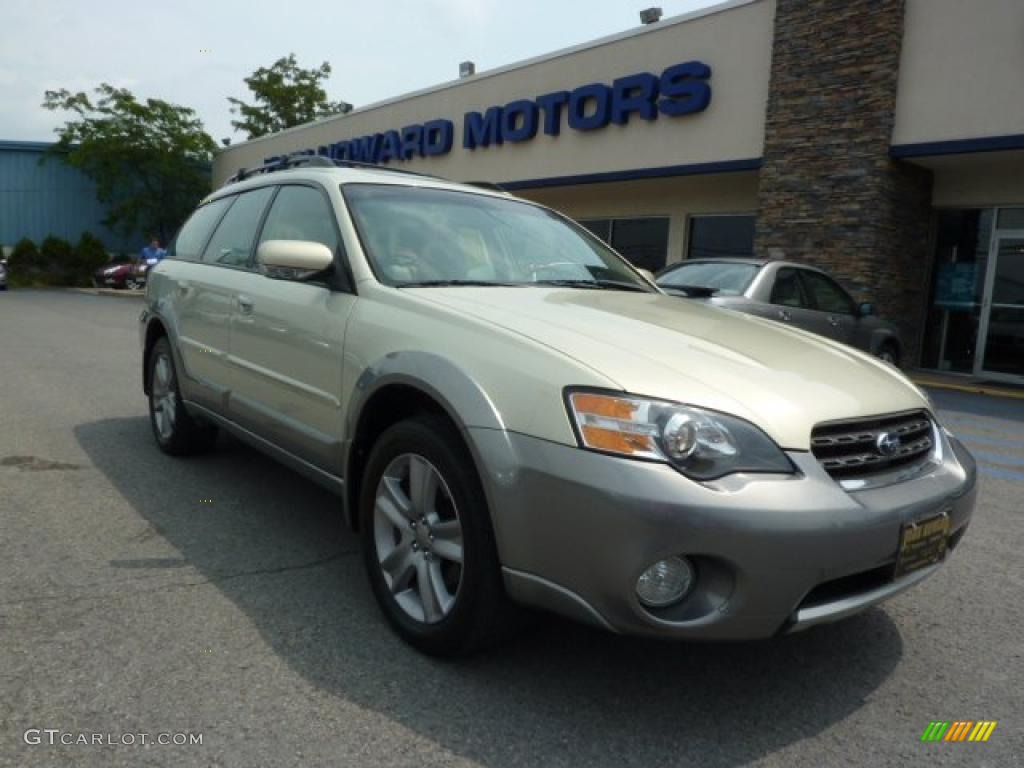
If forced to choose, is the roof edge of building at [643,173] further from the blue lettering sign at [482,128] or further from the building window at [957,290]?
the building window at [957,290]

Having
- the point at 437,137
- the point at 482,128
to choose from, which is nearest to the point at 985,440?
the point at 482,128

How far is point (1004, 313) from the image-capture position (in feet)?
38.3

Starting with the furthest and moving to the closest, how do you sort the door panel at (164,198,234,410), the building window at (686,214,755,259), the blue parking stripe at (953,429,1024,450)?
the building window at (686,214,755,259) → the blue parking stripe at (953,429,1024,450) → the door panel at (164,198,234,410)

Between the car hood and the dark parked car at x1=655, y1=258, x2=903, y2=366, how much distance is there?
12.4ft

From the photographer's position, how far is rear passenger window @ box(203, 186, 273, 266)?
13.5ft

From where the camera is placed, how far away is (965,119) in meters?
10.4

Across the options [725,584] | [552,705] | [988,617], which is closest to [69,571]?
[552,705]

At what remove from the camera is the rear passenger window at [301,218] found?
135 inches

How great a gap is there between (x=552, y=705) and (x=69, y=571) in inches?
79.2

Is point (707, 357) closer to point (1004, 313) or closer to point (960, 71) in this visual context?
point (960, 71)

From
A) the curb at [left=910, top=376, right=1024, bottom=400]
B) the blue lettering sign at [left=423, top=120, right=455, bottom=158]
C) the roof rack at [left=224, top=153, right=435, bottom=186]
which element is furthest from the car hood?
the blue lettering sign at [left=423, top=120, right=455, bottom=158]

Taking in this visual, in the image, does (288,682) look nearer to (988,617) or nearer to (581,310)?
(581,310)

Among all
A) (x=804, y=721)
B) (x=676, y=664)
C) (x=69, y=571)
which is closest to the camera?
(x=804, y=721)

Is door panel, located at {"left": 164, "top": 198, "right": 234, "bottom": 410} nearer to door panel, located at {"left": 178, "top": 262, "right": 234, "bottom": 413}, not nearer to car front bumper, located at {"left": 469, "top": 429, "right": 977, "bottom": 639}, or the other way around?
door panel, located at {"left": 178, "top": 262, "right": 234, "bottom": 413}
